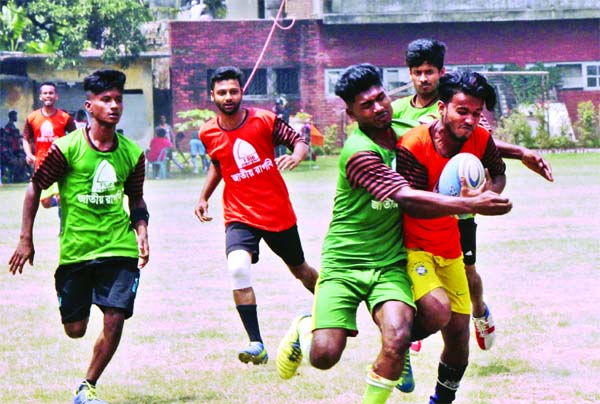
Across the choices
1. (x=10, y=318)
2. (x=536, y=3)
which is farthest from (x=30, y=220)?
(x=536, y=3)

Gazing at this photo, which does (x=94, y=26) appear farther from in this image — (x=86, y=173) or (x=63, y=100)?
(x=86, y=173)

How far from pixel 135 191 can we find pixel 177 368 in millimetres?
1334

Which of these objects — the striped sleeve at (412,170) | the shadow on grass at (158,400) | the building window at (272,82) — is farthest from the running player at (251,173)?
the building window at (272,82)

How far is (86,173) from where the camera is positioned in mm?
7730

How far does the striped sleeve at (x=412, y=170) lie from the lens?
21.5ft

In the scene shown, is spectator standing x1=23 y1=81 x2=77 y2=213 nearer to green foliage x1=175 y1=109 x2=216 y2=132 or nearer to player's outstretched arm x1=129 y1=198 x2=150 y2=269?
player's outstretched arm x1=129 y1=198 x2=150 y2=269

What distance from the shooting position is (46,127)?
16125mm

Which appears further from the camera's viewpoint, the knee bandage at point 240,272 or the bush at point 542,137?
the bush at point 542,137

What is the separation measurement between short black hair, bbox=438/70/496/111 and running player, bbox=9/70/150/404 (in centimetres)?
212

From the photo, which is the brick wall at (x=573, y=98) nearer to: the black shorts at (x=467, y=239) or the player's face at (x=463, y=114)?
the black shorts at (x=467, y=239)

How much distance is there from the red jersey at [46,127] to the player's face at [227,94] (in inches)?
277

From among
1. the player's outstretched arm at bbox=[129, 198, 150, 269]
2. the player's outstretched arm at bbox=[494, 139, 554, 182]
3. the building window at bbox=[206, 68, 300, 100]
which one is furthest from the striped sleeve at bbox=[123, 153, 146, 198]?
the building window at bbox=[206, 68, 300, 100]

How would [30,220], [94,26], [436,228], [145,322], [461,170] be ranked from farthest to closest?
1. [94,26]
2. [145,322]
3. [30,220]
4. [436,228]
5. [461,170]

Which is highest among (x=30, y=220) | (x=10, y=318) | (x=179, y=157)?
(x=30, y=220)
